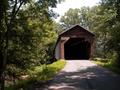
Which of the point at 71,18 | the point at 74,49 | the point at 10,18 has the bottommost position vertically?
the point at 74,49

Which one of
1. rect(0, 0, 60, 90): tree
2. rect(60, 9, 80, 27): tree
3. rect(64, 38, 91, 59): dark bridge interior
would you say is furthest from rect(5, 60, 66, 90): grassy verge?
rect(60, 9, 80, 27): tree

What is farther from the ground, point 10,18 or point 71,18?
point 71,18

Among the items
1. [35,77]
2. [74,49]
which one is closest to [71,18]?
[74,49]

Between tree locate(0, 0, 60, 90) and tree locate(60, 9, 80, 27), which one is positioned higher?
tree locate(60, 9, 80, 27)

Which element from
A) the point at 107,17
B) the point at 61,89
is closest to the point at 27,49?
the point at 107,17

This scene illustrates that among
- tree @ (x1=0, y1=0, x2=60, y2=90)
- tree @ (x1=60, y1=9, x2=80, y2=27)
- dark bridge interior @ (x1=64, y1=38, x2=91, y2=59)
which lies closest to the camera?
tree @ (x1=0, y1=0, x2=60, y2=90)

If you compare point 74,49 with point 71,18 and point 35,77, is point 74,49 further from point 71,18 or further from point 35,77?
point 71,18

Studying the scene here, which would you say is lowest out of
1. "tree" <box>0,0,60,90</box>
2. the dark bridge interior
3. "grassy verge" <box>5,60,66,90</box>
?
"grassy verge" <box>5,60,66,90</box>

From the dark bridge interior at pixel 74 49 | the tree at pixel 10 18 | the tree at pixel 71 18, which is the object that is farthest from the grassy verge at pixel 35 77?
the tree at pixel 71 18

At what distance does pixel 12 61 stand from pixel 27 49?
62.0 inches

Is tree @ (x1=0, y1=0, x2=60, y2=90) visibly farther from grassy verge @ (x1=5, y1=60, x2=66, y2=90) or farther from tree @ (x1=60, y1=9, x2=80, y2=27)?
tree @ (x1=60, y1=9, x2=80, y2=27)

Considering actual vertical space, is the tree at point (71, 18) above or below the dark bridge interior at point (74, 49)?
above

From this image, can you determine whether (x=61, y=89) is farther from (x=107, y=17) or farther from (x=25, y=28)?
(x=107, y=17)

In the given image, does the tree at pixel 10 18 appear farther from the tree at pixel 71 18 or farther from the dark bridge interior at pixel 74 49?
the tree at pixel 71 18
